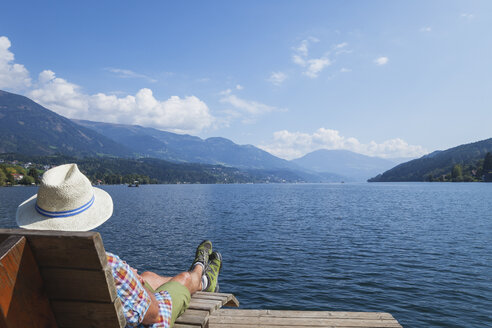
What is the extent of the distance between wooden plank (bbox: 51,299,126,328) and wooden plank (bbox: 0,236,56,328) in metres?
0.17

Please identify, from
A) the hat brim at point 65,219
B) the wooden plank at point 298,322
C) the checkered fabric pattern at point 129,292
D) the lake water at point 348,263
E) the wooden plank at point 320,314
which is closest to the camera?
the checkered fabric pattern at point 129,292

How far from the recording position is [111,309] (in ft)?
9.14

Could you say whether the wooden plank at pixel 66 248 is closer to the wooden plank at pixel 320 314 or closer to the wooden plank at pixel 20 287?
the wooden plank at pixel 20 287

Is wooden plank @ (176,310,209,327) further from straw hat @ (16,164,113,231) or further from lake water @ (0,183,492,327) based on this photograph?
lake water @ (0,183,492,327)

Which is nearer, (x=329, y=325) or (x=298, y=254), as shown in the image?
(x=329, y=325)

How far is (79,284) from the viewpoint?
8.74ft

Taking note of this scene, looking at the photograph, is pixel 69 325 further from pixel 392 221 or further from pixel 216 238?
pixel 392 221

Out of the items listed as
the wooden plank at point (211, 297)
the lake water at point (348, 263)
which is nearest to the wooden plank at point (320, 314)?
the wooden plank at point (211, 297)

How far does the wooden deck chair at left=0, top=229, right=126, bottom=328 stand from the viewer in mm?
2318

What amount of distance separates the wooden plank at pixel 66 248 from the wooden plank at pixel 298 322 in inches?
179

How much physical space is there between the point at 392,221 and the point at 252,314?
1473 inches

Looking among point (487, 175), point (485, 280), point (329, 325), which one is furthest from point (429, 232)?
point (487, 175)

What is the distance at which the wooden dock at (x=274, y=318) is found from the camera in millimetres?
5930

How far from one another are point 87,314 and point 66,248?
83 centimetres
